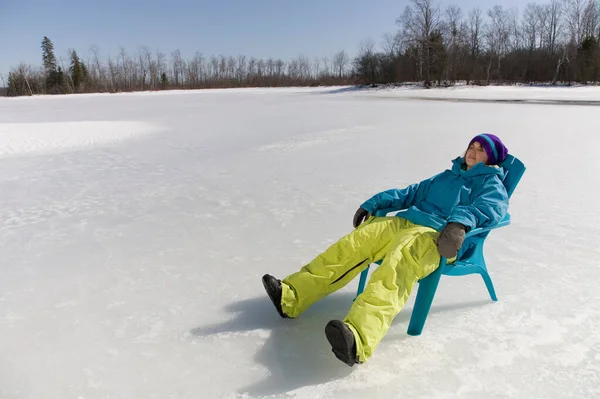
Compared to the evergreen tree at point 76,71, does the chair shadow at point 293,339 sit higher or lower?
lower

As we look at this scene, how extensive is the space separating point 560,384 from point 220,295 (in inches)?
69.5

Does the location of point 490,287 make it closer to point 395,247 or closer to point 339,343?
point 395,247

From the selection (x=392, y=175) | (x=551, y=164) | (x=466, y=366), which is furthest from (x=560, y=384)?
(x=551, y=164)

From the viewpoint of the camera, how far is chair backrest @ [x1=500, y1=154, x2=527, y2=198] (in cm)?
251

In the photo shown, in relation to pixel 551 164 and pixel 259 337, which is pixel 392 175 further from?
pixel 259 337

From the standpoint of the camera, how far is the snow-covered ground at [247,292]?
1.91m

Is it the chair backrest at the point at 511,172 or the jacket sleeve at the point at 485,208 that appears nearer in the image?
the jacket sleeve at the point at 485,208

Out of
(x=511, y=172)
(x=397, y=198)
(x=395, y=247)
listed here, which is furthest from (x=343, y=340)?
(x=511, y=172)

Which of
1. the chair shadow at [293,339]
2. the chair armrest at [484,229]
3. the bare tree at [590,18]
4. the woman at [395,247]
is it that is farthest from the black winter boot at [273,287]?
the bare tree at [590,18]

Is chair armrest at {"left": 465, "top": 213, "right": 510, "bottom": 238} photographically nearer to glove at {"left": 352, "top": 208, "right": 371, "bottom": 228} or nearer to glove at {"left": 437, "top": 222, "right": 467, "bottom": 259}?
glove at {"left": 437, "top": 222, "right": 467, "bottom": 259}

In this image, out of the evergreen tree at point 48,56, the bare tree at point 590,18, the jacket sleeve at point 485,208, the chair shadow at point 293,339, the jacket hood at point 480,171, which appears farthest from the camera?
the evergreen tree at point 48,56

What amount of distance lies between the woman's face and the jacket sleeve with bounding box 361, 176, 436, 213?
9.3 inches

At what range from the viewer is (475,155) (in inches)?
97.7

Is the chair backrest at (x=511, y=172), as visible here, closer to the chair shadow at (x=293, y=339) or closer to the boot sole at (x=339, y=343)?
the chair shadow at (x=293, y=339)
